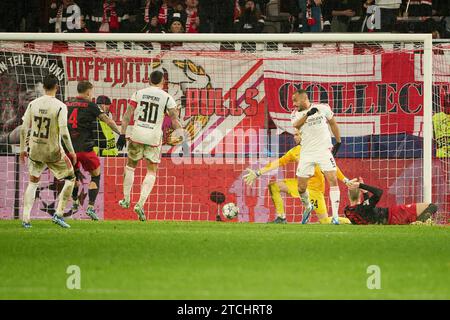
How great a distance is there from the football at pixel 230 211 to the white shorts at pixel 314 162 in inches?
63.7

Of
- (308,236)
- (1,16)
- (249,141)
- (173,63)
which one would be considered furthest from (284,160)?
(1,16)

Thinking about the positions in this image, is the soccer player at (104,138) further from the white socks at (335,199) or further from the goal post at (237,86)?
the white socks at (335,199)

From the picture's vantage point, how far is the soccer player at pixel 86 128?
53.8ft

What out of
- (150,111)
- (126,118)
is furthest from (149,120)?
(126,118)


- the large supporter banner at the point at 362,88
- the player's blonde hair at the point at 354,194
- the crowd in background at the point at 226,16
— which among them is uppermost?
the crowd in background at the point at 226,16

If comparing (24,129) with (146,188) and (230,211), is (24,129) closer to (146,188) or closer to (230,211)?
(146,188)

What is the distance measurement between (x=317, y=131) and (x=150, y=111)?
2598 mm

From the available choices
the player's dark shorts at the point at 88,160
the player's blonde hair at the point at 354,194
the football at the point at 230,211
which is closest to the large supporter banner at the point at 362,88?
the football at the point at 230,211

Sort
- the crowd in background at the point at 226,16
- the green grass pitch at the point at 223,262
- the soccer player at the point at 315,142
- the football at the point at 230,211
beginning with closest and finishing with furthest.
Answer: the green grass pitch at the point at 223,262
the soccer player at the point at 315,142
the football at the point at 230,211
the crowd in background at the point at 226,16

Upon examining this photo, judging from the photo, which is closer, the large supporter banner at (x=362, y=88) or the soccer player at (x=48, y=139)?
the soccer player at (x=48, y=139)

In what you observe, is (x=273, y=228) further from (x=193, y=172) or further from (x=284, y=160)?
(x=193, y=172)

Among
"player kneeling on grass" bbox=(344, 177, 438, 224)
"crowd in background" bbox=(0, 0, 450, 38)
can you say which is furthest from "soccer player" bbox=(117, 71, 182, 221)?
"crowd in background" bbox=(0, 0, 450, 38)

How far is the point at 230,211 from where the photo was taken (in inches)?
687

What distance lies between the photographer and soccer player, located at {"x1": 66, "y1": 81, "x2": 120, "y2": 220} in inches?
646
